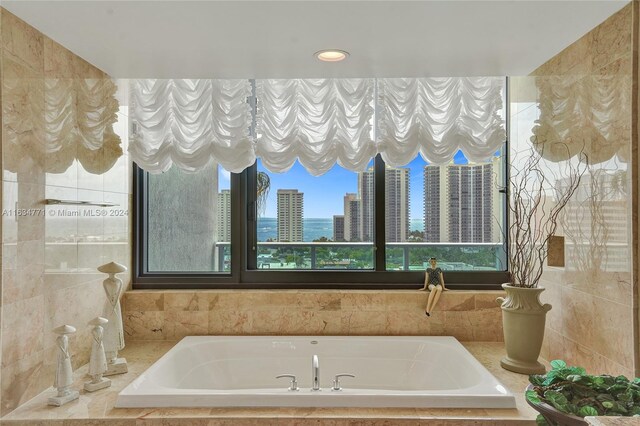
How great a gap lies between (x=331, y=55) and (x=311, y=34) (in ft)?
0.78

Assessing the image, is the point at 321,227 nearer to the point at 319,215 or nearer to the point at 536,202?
the point at 319,215

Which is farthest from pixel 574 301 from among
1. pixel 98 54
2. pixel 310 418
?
pixel 98 54

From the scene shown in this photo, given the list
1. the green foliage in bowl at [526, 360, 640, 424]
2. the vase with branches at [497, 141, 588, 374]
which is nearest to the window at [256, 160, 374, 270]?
the vase with branches at [497, 141, 588, 374]

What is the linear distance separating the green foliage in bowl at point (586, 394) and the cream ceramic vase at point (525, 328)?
76 centimetres

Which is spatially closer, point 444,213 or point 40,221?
point 40,221

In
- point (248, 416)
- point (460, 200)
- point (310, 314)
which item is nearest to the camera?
point (248, 416)

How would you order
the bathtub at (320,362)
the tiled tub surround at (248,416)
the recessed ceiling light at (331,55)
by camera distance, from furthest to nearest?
the bathtub at (320,362) → the recessed ceiling light at (331,55) → the tiled tub surround at (248,416)

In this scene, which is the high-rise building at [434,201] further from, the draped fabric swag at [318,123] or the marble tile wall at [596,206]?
the marble tile wall at [596,206]

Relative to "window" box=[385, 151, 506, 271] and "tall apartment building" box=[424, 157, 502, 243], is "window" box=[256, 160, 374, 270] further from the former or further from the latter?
"tall apartment building" box=[424, 157, 502, 243]

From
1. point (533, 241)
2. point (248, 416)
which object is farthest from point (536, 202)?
point (248, 416)

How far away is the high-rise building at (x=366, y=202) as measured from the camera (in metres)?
2.76

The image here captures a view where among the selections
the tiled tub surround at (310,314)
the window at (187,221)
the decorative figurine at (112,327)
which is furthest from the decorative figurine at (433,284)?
the decorative figurine at (112,327)

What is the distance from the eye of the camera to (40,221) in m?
1.89

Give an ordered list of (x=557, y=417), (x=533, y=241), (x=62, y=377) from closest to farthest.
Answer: (x=557, y=417), (x=62, y=377), (x=533, y=241)
